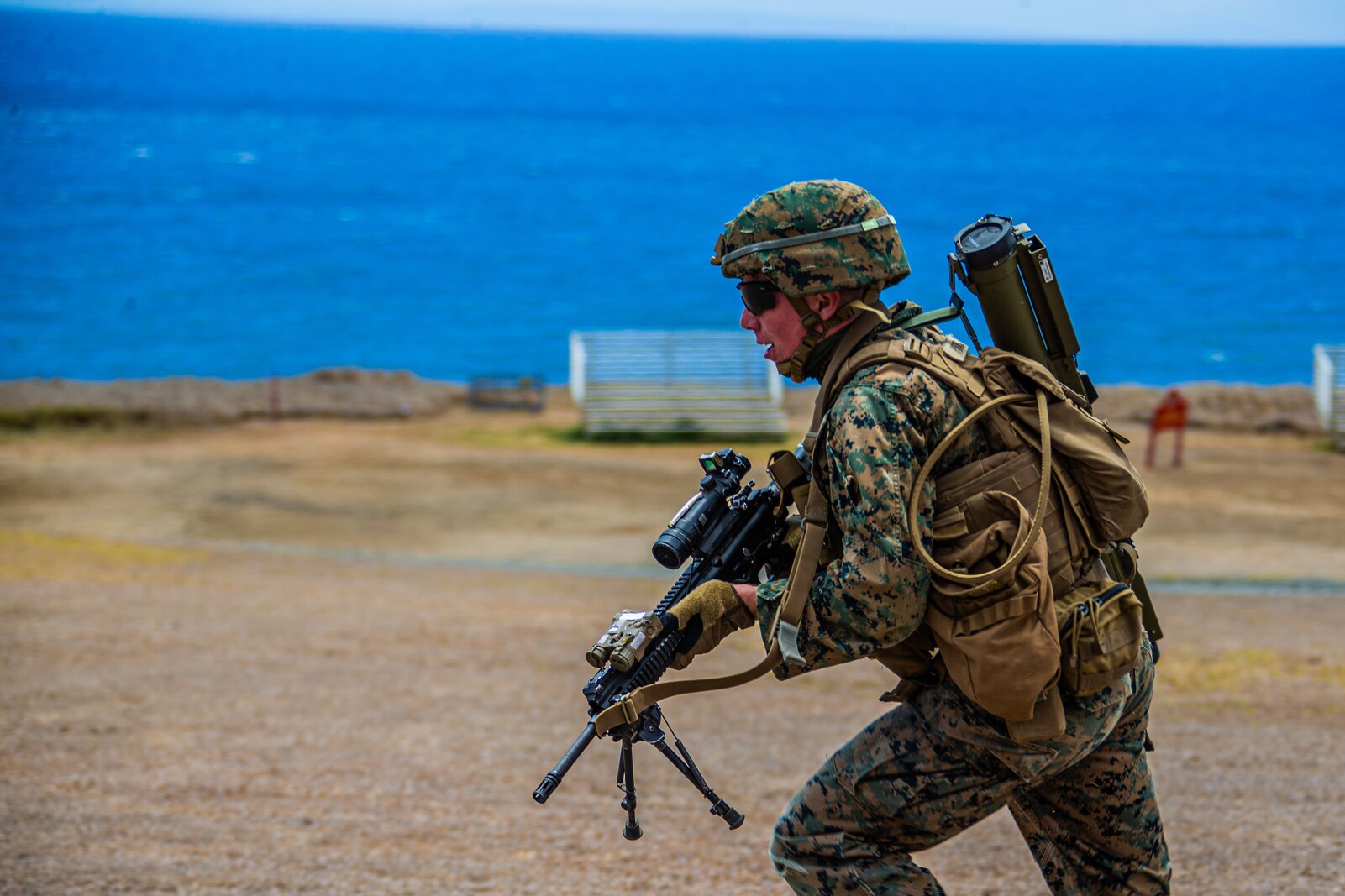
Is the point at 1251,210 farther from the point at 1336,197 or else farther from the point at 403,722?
the point at 403,722

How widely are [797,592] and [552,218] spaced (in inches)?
3183

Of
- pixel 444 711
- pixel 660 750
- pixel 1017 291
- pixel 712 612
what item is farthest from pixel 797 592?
pixel 444 711

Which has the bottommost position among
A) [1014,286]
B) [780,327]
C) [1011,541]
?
[1011,541]

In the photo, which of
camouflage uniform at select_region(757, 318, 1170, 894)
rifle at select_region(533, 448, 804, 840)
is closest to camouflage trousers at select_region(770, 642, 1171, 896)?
camouflage uniform at select_region(757, 318, 1170, 894)

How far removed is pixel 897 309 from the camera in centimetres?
342

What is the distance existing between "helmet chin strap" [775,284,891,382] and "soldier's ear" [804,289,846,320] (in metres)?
0.01

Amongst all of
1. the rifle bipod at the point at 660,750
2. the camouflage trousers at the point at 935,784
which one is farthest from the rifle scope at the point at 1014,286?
the rifle bipod at the point at 660,750

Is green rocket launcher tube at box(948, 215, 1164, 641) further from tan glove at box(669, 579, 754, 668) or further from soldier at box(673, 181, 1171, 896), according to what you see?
tan glove at box(669, 579, 754, 668)

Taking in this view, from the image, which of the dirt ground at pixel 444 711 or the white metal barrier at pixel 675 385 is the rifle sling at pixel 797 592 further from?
the white metal barrier at pixel 675 385

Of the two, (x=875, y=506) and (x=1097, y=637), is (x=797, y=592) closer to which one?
(x=875, y=506)

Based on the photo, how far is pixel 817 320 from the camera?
11.0 ft

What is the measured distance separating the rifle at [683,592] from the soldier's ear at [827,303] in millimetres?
379

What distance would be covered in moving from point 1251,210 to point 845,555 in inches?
3633

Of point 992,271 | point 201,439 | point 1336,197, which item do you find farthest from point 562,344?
point 1336,197
